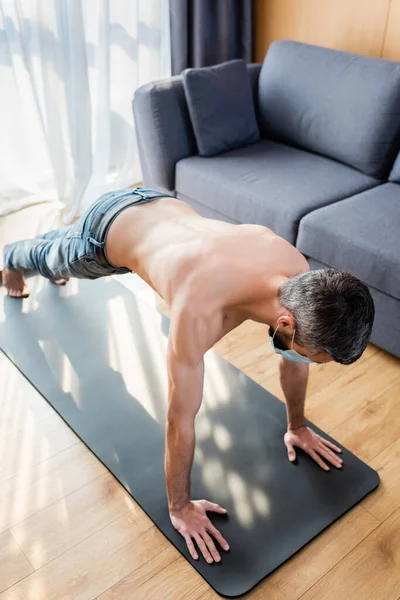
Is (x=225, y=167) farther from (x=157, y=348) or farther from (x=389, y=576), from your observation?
(x=389, y=576)

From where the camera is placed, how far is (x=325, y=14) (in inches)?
134

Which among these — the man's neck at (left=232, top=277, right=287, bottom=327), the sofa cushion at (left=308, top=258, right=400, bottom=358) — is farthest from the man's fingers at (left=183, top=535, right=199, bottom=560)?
the sofa cushion at (left=308, top=258, right=400, bottom=358)

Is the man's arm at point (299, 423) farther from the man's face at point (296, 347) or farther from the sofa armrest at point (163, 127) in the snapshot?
the sofa armrest at point (163, 127)

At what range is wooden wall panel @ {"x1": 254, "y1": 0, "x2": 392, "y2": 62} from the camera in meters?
3.21

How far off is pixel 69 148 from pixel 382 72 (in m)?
1.75

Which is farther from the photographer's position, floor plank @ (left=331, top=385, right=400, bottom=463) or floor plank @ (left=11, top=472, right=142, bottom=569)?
floor plank @ (left=331, top=385, right=400, bottom=463)

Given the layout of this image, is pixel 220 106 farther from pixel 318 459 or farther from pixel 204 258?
pixel 318 459

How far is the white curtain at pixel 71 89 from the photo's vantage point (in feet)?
10.2

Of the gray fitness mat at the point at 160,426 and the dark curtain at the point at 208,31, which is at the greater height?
the dark curtain at the point at 208,31

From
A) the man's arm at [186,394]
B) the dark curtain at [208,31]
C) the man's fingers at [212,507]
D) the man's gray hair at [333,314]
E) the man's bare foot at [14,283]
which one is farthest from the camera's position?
the dark curtain at [208,31]

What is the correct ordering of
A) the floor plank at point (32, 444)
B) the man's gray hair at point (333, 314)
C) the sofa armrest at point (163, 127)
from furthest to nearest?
1. the sofa armrest at point (163, 127)
2. the floor plank at point (32, 444)
3. the man's gray hair at point (333, 314)

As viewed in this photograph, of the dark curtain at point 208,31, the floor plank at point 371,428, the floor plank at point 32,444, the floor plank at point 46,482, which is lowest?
the floor plank at point 371,428

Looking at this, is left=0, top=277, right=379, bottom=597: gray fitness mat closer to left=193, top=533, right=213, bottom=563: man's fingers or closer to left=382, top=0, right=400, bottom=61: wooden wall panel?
left=193, top=533, right=213, bottom=563: man's fingers

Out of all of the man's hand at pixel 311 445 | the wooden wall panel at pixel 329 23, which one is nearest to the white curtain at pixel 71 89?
the wooden wall panel at pixel 329 23
